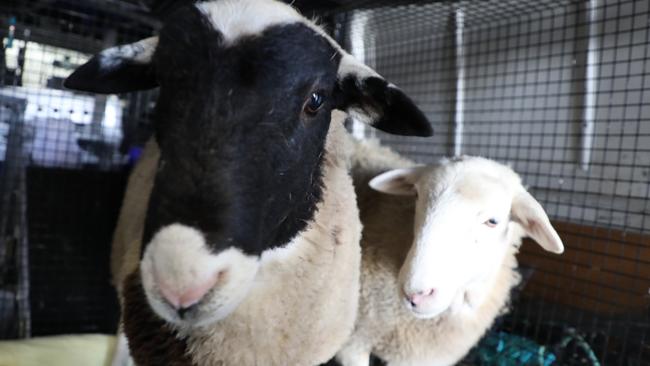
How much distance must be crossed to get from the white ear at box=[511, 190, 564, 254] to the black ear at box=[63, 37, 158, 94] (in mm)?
1378

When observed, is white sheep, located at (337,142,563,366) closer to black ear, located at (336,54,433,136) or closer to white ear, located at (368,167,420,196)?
white ear, located at (368,167,420,196)

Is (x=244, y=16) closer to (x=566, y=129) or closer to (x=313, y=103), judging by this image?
(x=313, y=103)

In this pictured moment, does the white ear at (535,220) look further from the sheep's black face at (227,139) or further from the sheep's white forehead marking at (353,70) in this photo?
the sheep's black face at (227,139)

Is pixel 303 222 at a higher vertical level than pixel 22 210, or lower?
higher

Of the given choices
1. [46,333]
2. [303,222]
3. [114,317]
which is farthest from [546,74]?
[46,333]

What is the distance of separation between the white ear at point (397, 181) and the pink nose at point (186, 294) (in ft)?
3.70

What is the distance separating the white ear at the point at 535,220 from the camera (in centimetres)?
176

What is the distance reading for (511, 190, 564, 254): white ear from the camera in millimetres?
1761

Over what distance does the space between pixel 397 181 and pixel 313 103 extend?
3.00ft

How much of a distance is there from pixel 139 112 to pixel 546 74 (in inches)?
108

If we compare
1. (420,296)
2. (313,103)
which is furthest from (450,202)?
(313,103)

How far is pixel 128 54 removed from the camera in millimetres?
1317

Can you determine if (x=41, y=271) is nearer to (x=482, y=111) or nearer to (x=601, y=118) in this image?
(x=482, y=111)

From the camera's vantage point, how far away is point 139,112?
328 cm
